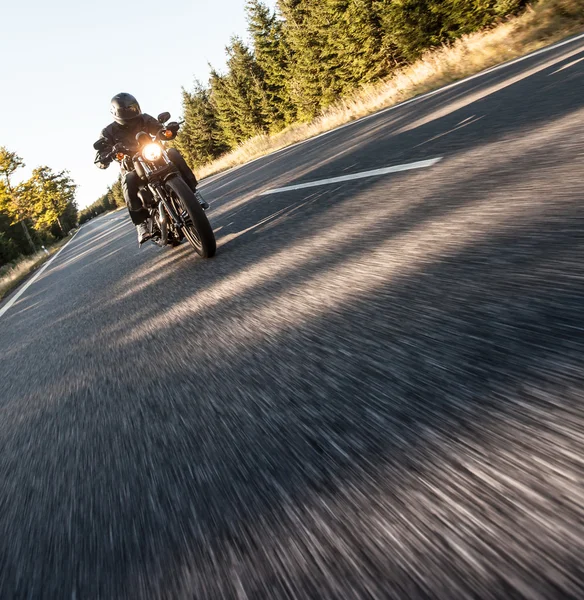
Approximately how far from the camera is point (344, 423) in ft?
3.89

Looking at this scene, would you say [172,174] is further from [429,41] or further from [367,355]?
[429,41]

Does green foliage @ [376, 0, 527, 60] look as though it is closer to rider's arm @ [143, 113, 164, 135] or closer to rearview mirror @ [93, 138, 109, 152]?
rider's arm @ [143, 113, 164, 135]

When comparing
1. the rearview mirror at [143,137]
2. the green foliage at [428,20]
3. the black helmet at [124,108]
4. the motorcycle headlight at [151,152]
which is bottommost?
the motorcycle headlight at [151,152]

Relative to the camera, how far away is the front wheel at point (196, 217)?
3.79m

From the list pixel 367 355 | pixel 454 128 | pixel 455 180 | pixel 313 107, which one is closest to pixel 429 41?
pixel 313 107

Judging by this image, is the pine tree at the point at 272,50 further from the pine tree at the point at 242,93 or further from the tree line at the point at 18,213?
the tree line at the point at 18,213

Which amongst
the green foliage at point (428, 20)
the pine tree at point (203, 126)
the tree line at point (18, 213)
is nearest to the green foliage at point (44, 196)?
the tree line at point (18, 213)

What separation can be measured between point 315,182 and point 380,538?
192 inches

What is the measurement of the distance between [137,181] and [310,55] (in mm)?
34551

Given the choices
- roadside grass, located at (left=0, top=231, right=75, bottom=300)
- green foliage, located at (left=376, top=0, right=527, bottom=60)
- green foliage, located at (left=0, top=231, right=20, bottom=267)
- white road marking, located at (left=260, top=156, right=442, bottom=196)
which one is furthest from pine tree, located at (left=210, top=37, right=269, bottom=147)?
white road marking, located at (left=260, top=156, right=442, bottom=196)

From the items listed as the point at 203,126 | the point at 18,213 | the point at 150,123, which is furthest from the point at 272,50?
the point at 150,123

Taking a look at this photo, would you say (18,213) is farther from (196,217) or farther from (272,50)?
(196,217)

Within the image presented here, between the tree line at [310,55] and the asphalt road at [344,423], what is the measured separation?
22.6 metres

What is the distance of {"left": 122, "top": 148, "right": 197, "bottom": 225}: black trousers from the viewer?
4.47 metres
